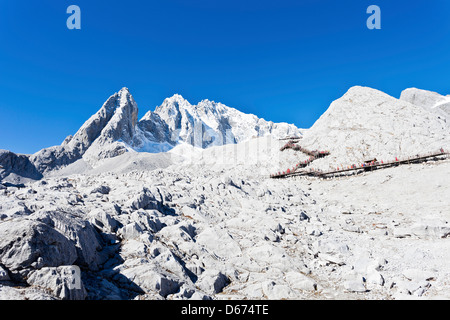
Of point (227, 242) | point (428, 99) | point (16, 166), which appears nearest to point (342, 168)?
point (227, 242)

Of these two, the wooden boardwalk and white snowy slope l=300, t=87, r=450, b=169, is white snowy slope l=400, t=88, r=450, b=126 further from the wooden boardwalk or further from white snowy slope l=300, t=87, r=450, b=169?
the wooden boardwalk

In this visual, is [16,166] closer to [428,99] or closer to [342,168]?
[342,168]

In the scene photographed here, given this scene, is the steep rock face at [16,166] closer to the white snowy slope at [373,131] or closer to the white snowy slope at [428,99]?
the white snowy slope at [373,131]

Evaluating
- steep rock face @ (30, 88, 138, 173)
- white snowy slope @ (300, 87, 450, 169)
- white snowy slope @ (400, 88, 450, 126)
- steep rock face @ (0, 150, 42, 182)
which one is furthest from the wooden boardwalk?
steep rock face @ (30, 88, 138, 173)

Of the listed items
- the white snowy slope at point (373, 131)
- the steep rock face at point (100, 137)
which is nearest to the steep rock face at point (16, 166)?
the steep rock face at point (100, 137)
